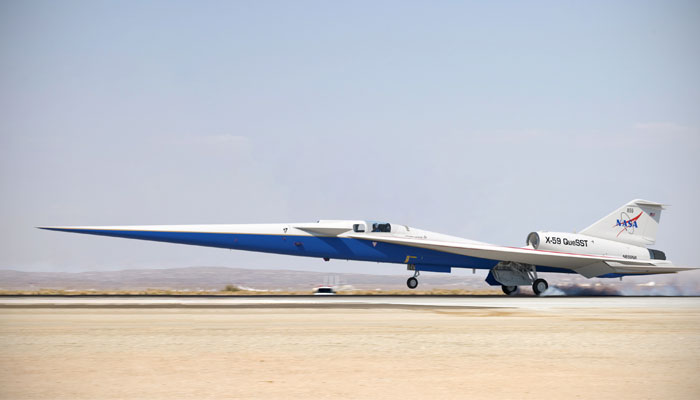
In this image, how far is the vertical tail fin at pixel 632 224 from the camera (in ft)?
137

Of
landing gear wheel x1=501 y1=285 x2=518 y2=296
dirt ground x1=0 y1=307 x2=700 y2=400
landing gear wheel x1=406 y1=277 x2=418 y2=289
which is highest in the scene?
landing gear wheel x1=406 y1=277 x2=418 y2=289

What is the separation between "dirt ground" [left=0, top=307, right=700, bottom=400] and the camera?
35.5ft

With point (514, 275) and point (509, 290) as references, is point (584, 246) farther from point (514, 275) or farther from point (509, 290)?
point (509, 290)

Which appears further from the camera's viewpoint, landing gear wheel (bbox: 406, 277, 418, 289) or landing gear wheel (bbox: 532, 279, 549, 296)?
landing gear wheel (bbox: 532, 279, 549, 296)

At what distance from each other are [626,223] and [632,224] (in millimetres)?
379

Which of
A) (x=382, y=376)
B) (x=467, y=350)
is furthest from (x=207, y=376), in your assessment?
(x=467, y=350)

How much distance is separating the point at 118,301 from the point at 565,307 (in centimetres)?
1748

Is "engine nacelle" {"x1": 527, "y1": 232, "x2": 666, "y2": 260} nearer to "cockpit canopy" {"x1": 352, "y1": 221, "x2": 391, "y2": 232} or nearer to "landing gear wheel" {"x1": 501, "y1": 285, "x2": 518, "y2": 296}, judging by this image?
"landing gear wheel" {"x1": 501, "y1": 285, "x2": 518, "y2": 296}

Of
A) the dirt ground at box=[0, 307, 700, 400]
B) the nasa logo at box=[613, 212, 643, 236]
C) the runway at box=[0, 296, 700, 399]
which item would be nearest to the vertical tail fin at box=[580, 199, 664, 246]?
the nasa logo at box=[613, 212, 643, 236]

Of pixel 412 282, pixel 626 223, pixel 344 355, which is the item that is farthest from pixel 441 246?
pixel 344 355

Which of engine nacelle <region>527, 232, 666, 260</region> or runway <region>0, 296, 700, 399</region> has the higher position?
engine nacelle <region>527, 232, 666, 260</region>

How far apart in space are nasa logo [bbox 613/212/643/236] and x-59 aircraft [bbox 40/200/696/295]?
0.19ft

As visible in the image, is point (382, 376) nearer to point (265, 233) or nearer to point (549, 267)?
point (265, 233)

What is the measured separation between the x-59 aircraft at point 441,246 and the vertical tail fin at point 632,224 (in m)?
0.06
